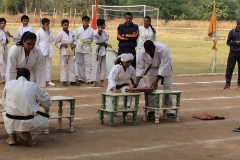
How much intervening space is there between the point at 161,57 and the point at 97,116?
162 centimetres

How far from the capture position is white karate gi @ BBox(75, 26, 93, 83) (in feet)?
45.8

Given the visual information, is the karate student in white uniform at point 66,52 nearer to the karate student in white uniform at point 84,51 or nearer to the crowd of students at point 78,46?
the crowd of students at point 78,46

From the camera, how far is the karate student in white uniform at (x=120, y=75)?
368 inches

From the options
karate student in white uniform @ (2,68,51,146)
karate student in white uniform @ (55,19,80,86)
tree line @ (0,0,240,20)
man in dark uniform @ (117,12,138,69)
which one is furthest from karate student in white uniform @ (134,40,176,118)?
tree line @ (0,0,240,20)

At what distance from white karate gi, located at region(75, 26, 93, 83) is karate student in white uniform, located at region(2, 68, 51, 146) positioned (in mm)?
6637

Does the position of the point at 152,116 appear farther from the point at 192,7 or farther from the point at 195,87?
the point at 192,7

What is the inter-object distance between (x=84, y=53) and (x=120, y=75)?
4797mm

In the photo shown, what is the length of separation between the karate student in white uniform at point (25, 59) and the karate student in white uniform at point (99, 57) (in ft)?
17.5

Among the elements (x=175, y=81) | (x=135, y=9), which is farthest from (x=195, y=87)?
(x=135, y=9)

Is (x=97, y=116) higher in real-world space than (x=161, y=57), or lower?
lower

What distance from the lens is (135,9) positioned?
41250 mm

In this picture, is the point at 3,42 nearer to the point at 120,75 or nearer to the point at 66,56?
the point at 66,56

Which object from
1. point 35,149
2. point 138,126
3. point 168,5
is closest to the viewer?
point 35,149

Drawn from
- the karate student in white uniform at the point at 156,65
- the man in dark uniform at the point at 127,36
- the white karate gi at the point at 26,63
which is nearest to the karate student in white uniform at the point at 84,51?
the man in dark uniform at the point at 127,36
